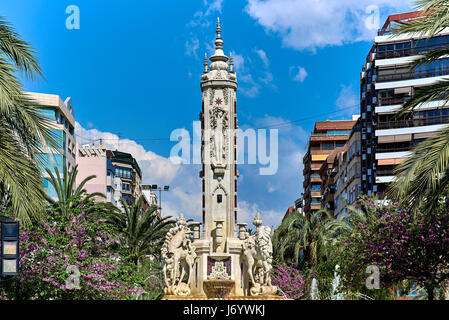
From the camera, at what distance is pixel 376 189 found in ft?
242

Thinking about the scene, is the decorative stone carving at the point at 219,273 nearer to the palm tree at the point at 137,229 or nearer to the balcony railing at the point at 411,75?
the palm tree at the point at 137,229

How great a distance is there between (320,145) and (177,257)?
91.3m

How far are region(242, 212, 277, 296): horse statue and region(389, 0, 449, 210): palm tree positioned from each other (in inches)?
616

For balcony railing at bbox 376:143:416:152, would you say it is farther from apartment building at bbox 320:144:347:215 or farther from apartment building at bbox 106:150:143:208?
apartment building at bbox 106:150:143:208

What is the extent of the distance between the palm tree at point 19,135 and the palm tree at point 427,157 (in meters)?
7.59

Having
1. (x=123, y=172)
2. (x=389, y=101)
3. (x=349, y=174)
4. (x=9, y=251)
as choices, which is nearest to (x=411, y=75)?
(x=389, y=101)

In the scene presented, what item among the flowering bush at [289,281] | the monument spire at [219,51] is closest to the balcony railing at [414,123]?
the flowering bush at [289,281]

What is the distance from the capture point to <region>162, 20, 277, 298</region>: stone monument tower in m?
34.8

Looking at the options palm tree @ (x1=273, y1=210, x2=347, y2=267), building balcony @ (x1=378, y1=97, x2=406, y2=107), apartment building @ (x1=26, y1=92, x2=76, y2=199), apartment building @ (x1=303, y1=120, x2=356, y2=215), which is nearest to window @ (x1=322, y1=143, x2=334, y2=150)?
apartment building @ (x1=303, y1=120, x2=356, y2=215)

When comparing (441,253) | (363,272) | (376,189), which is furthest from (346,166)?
(441,253)
